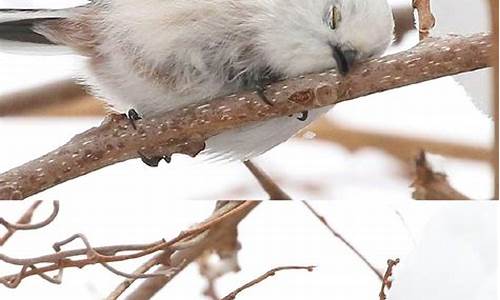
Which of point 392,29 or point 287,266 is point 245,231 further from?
point 392,29

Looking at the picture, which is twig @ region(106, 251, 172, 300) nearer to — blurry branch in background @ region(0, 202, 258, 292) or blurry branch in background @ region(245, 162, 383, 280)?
blurry branch in background @ region(0, 202, 258, 292)

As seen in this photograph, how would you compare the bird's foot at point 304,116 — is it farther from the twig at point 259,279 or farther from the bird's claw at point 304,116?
the twig at point 259,279

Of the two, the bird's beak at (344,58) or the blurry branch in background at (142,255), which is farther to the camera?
the blurry branch in background at (142,255)

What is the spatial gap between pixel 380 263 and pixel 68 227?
0.96 feet

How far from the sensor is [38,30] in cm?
74

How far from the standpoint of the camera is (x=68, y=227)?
2.65ft

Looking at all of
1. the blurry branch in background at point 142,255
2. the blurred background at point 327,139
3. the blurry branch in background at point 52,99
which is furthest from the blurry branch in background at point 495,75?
the blurry branch in background at point 52,99

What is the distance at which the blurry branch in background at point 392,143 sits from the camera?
74 cm

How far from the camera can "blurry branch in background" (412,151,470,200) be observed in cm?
75

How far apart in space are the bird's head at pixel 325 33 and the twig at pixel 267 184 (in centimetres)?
10

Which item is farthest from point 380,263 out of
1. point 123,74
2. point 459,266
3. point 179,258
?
point 123,74

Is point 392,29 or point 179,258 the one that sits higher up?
point 392,29

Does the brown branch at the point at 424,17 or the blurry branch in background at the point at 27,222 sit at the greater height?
the brown branch at the point at 424,17

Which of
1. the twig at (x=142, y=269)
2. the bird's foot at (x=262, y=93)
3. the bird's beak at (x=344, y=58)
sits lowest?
the twig at (x=142, y=269)
